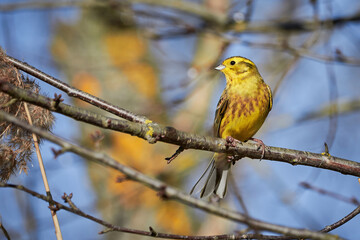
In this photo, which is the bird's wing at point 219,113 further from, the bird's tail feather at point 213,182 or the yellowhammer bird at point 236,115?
the bird's tail feather at point 213,182

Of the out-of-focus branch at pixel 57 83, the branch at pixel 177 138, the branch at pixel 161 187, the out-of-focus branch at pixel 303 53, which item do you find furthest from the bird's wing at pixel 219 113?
the branch at pixel 161 187

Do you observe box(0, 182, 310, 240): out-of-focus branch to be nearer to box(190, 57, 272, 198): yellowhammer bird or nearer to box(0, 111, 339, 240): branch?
box(0, 111, 339, 240): branch

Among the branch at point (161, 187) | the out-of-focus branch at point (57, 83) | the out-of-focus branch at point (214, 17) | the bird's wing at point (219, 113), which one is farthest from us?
the out-of-focus branch at point (214, 17)

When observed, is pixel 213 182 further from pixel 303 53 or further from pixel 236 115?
pixel 303 53

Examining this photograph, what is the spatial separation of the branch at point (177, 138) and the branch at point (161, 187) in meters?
0.51

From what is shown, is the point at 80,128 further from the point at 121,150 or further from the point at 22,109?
the point at 22,109

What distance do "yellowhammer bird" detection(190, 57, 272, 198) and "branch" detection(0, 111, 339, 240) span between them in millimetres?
2607

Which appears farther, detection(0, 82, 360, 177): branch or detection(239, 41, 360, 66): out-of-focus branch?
detection(239, 41, 360, 66): out-of-focus branch

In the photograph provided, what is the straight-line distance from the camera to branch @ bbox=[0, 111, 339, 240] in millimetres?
1517

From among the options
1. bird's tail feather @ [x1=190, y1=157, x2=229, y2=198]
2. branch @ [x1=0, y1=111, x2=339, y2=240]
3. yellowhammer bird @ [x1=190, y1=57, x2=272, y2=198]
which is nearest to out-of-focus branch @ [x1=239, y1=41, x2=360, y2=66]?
yellowhammer bird @ [x1=190, y1=57, x2=272, y2=198]

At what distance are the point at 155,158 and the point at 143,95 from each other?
1.59 meters

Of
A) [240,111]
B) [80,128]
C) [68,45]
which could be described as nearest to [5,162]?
[240,111]

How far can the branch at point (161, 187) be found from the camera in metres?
1.52

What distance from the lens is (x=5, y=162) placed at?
2.38 metres
